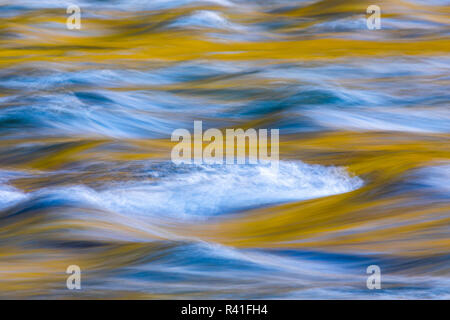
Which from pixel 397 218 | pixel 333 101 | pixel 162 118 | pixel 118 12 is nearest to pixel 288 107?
pixel 333 101

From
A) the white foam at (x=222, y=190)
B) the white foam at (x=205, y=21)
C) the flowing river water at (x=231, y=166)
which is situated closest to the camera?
the flowing river water at (x=231, y=166)

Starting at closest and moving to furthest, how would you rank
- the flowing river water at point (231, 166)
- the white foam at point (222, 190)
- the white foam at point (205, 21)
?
the flowing river water at point (231, 166) < the white foam at point (222, 190) < the white foam at point (205, 21)

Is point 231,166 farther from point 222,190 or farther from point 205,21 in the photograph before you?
point 205,21

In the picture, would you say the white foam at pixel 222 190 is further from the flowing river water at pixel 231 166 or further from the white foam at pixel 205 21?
the white foam at pixel 205 21

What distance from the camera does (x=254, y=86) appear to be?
9.09 m

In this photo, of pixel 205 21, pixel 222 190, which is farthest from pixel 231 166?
pixel 205 21

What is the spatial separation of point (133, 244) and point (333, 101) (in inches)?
148

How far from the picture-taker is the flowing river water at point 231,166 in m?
4.74

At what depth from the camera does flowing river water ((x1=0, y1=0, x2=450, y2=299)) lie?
4738 mm

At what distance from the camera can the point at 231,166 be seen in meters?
6.42

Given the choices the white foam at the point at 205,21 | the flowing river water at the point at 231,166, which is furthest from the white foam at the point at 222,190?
the white foam at the point at 205,21

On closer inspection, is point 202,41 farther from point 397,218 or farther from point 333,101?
point 397,218

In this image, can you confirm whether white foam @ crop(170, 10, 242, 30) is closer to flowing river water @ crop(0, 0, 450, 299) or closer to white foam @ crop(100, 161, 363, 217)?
flowing river water @ crop(0, 0, 450, 299)

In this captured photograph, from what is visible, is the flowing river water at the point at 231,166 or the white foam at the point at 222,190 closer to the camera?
the flowing river water at the point at 231,166
